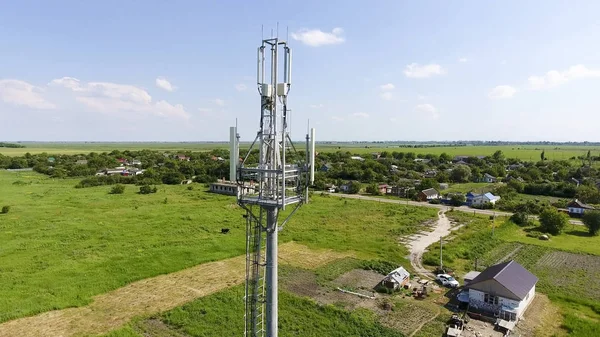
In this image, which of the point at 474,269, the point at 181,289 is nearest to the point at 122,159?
the point at 181,289

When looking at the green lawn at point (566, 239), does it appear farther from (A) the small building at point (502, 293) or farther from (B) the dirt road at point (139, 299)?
(B) the dirt road at point (139, 299)

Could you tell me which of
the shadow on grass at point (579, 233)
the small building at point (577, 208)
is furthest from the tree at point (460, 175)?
the shadow on grass at point (579, 233)

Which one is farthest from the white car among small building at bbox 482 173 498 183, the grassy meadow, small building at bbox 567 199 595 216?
small building at bbox 482 173 498 183

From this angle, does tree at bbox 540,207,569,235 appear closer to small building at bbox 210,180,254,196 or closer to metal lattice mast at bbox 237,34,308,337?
metal lattice mast at bbox 237,34,308,337

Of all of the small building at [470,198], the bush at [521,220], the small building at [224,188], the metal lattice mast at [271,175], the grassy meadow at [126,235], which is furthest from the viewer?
the small building at [224,188]

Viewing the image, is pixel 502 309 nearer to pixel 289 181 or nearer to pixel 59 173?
pixel 289 181

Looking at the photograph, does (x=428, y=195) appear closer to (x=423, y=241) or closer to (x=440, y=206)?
(x=440, y=206)

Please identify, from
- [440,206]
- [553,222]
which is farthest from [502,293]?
[440,206]
